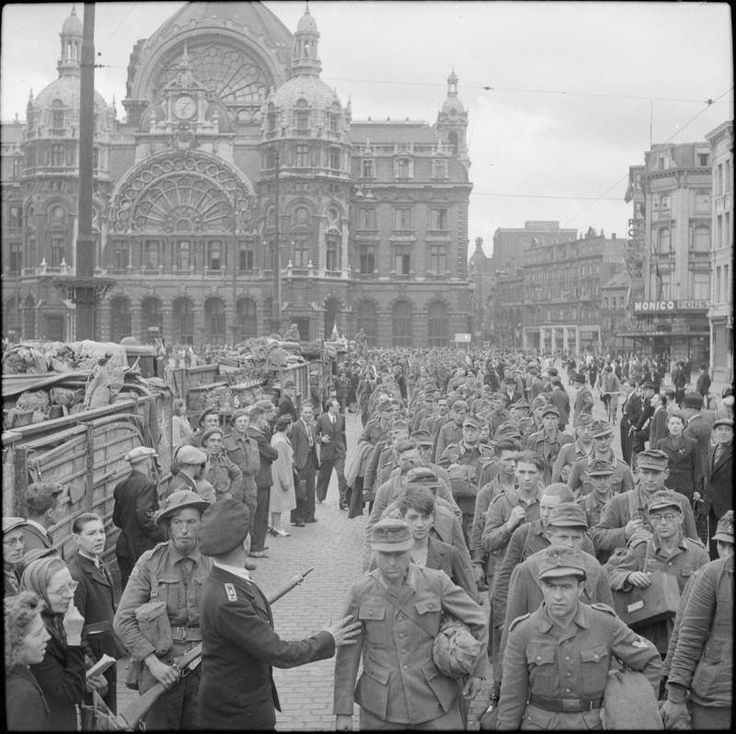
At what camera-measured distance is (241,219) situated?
74.6 m

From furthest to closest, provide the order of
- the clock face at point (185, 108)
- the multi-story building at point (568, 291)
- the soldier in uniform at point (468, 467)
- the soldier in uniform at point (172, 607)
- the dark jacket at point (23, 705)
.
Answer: the multi-story building at point (568, 291) < the clock face at point (185, 108) < the soldier in uniform at point (468, 467) < the soldier in uniform at point (172, 607) < the dark jacket at point (23, 705)

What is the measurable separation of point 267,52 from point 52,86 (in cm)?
1755

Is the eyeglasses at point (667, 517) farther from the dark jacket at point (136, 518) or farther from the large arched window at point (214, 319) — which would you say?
the large arched window at point (214, 319)

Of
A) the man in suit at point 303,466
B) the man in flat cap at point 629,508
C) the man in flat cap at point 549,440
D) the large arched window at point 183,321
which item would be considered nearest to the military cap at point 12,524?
the man in flat cap at point 629,508

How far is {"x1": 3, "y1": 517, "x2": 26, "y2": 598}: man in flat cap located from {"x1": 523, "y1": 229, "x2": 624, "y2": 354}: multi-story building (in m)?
86.3

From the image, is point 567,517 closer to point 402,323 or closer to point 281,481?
point 281,481

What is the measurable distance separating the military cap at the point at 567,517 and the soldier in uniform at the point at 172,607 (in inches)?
82.5

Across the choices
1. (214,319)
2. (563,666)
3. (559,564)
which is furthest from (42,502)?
(214,319)

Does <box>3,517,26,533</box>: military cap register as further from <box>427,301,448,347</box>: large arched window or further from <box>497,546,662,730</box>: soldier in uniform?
<box>427,301,448,347</box>: large arched window

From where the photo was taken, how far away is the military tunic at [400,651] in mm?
4910

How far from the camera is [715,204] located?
161 feet

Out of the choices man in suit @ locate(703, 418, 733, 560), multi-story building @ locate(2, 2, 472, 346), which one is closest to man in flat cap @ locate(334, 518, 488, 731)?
man in suit @ locate(703, 418, 733, 560)

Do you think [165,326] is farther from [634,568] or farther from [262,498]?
[634,568]

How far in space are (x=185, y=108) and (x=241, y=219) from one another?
373 inches
